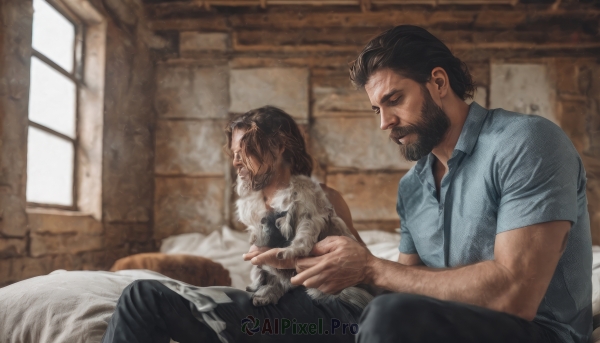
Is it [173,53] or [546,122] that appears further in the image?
[173,53]

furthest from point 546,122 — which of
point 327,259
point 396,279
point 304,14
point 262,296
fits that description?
point 304,14

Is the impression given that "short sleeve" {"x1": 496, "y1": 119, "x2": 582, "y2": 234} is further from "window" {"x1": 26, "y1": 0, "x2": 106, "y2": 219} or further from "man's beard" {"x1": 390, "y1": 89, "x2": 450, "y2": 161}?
"window" {"x1": 26, "y1": 0, "x2": 106, "y2": 219}

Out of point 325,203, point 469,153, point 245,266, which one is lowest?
point 245,266

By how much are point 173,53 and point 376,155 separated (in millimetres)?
1948

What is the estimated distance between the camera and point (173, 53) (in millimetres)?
4758

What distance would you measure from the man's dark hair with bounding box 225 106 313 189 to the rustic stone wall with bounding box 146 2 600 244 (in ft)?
8.81

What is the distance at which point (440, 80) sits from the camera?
1.61 m

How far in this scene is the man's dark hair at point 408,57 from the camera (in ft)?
5.21

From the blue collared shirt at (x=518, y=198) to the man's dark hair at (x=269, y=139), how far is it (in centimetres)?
51

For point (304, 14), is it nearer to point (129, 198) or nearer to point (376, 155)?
point (376, 155)

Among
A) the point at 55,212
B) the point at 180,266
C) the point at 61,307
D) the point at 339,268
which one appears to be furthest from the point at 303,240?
the point at 55,212

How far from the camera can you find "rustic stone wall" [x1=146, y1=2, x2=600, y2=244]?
4586 millimetres

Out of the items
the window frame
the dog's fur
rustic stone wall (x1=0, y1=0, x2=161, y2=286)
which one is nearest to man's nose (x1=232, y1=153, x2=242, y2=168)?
the dog's fur

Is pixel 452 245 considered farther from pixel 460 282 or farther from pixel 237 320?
pixel 237 320
